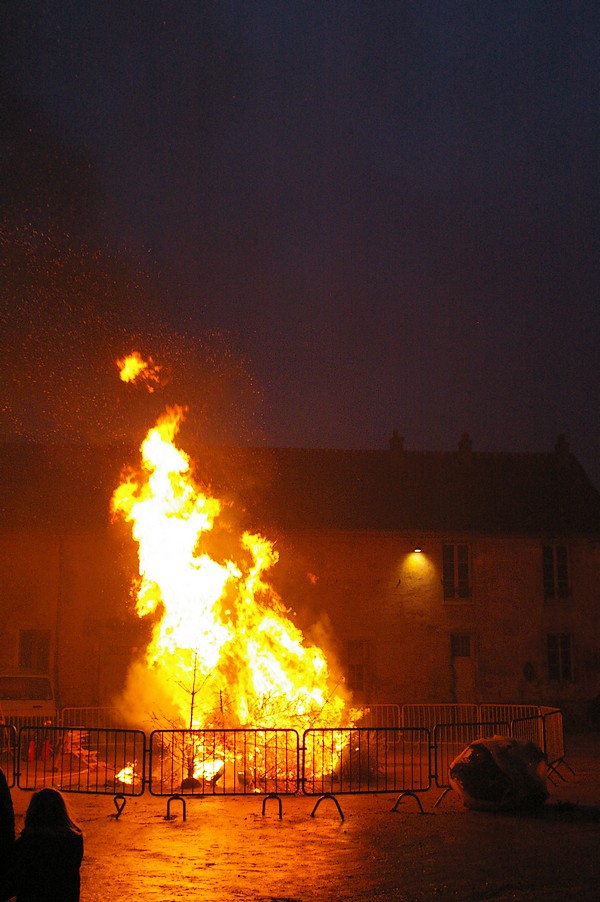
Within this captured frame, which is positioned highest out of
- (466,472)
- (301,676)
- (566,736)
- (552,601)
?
(466,472)

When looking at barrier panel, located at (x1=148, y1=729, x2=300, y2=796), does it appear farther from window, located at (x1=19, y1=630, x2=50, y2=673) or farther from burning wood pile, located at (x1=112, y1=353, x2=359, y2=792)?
window, located at (x1=19, y1=630, x2=50, y2=673)

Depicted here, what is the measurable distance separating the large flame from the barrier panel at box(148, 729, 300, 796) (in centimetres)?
95

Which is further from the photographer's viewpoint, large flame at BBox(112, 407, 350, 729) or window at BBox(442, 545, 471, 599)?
window at BBox(442, 545, 471, 599)

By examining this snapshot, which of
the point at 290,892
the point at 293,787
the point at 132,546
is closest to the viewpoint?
the point at 290,892

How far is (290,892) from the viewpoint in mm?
8352

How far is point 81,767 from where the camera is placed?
1719 centimetres

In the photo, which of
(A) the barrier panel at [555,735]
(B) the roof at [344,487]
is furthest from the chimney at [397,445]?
(A) the barrier panel at [555,735]

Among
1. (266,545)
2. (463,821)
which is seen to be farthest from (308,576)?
(463,821)

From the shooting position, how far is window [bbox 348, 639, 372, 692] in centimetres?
2766

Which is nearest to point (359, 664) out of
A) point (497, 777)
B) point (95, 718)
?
point (95, 718)

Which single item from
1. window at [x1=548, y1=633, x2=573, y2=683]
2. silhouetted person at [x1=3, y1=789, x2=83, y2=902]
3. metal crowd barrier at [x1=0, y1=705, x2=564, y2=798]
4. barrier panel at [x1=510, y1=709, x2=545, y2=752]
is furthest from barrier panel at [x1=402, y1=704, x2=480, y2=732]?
silhouetted person at [x1=3, y1=789, x2=83, y2=902]

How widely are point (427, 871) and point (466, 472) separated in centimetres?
2539

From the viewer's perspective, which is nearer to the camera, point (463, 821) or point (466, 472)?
point (463, 821)

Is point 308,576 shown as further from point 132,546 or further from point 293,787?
point 293,787
